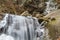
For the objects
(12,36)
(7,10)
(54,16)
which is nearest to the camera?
(12,36)

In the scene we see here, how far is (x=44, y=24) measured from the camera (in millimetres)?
7535

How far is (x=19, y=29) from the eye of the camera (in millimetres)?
7336

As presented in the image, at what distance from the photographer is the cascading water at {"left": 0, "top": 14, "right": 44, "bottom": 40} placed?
7230 millimetres

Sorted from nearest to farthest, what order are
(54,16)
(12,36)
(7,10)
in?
1. (12,36)
2. (54,16)
3. (7,10)

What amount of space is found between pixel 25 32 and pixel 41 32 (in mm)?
541

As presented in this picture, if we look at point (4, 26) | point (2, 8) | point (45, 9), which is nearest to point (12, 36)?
point (4, 26)

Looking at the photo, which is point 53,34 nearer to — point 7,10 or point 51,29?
point 51,29

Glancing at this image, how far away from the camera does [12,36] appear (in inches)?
285

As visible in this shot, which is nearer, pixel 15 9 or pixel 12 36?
pixel 12 36

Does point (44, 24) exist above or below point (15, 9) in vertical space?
below

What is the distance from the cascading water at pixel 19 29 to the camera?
7.23 m

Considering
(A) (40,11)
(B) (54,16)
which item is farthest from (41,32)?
(A) (40,11)

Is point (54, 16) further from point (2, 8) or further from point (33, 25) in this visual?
point (2, 8)

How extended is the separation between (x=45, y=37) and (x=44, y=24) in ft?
1.55
